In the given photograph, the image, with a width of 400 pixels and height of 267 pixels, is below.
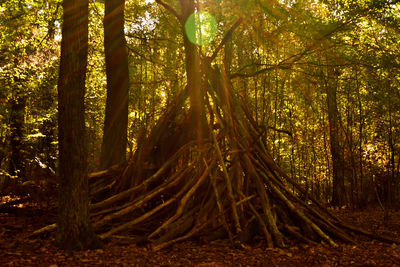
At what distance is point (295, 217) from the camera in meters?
5.73

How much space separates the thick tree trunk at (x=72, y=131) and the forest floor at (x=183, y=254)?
1.06 ft

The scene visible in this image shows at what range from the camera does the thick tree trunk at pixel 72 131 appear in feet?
13.0

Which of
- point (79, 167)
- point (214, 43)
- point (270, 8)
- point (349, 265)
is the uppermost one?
point (214, 43)

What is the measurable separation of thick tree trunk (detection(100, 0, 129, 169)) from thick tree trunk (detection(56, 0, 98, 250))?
10.2ft

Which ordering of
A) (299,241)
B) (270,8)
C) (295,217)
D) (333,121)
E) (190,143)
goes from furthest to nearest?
(333,121)
(270,8)
(190,143)
(295,217)
(299,241)

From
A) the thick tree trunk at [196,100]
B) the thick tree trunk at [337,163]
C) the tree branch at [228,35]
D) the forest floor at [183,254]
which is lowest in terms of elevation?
the forest floor at [183,254]

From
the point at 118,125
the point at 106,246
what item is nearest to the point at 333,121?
the point at 118,125

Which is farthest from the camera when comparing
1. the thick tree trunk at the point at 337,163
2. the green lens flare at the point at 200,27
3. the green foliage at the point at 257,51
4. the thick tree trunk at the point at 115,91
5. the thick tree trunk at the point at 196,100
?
the thick tree trunk at the point at 337,163

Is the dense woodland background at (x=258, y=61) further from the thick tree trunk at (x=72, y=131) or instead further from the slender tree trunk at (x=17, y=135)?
the thick tree trunk at (x=72, y=131)

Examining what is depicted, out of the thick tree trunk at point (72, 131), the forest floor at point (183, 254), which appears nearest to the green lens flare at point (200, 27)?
the thick tree trunk at point (72, 131)

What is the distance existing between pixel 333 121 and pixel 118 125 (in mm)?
7558

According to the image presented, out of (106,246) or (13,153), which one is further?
(13,153)

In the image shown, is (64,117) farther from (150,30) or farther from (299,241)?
(150,30)

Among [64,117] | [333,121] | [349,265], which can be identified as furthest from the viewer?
[333,121]
